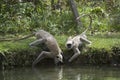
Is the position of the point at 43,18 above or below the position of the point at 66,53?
above

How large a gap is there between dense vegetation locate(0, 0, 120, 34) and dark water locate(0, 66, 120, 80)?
10.7 ft

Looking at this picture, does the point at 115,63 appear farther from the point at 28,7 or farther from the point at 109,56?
the point at 28,7

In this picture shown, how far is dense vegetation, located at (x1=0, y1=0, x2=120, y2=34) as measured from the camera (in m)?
16.5

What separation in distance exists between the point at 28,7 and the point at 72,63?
163 inches

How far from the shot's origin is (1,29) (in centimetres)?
1614

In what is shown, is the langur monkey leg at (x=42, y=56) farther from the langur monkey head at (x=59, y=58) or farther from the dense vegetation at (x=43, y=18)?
the dense vegetation at (x=43, y=18)

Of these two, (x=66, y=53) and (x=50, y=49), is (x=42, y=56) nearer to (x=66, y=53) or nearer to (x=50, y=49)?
(x=50, y=49)

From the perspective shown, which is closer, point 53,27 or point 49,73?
point 49,73

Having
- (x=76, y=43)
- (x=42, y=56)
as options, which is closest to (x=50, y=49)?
(x=42, y=56)

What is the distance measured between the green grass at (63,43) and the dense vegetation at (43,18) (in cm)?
130

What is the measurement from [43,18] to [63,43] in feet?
9.67

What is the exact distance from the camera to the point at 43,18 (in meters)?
17.1

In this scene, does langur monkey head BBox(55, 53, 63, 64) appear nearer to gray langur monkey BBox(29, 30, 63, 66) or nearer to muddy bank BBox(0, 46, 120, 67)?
gray langur monkey BBox(29, 30, 63, 66)

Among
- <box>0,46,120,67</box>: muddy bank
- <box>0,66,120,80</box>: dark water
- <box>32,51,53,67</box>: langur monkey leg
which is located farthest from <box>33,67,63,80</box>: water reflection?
<box>0,46,120,67</box>: muddy bank
